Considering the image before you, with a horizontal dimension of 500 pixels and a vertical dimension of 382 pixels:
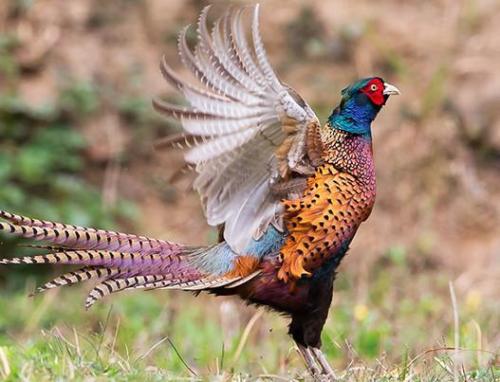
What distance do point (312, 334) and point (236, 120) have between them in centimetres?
110

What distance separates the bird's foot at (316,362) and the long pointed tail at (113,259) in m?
0.50

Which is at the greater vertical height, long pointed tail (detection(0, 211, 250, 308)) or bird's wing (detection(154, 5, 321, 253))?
bird's wing (detection(154, 5, 321, 253))

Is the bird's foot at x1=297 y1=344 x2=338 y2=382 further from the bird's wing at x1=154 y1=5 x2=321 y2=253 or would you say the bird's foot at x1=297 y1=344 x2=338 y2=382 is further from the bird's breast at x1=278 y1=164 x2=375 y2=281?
the bird's wing at x1=154 y1=5 x2=321 y2=253

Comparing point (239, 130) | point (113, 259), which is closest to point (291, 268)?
point (239, 130)

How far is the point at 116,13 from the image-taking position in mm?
9531

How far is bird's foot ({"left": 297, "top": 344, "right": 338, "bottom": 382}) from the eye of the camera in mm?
4876

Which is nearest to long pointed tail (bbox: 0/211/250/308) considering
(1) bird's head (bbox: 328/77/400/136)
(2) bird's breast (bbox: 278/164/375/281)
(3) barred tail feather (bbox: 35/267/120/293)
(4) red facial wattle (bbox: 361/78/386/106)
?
(3) barred tail feather (bbox: 35/267/120/293)

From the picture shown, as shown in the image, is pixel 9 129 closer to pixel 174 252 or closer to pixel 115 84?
pixel 115 84

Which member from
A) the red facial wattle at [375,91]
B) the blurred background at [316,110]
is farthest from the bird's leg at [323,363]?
the blurred background at [316,110]

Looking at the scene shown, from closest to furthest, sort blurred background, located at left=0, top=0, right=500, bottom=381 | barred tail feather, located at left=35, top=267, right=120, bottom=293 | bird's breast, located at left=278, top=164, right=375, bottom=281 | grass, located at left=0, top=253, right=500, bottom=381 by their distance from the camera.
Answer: grass, located at left=0, top=253, right=500, bottom=381 < barred tail feather, located at left=35, top=267, right=120, bottom=293 < bird's breast, located at left=278, top=164, right=375, bottom=281 < blurred background, located at left=0, top=0, right=500, bottom=381

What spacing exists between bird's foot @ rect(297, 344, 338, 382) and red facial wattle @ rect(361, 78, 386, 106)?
4.17 ft

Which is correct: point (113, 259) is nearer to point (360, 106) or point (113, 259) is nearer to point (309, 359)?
point (309, 359)

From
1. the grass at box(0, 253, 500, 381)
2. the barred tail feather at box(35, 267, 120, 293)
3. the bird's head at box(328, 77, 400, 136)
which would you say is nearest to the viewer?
the grass at box(0, 253, 500, 381)

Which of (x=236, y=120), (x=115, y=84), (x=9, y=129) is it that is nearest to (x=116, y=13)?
(x=115, y=84)
